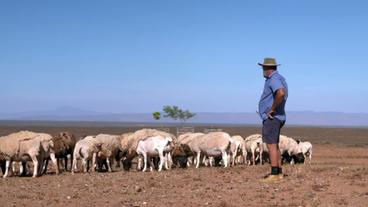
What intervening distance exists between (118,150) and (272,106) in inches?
569

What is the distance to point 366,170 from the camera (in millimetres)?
15773

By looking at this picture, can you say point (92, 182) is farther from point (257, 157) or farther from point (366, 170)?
point (257, 157)

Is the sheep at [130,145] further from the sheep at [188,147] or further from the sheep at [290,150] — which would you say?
the sheep at [290,150]

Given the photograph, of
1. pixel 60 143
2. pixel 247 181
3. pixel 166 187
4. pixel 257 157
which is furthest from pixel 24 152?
pixel 257 157

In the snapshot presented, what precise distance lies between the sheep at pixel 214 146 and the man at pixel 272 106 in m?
12.2

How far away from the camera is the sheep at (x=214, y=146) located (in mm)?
26016

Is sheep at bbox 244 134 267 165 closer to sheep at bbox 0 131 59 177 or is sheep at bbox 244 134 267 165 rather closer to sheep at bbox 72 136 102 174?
sheep at bbox 72 136 102 174

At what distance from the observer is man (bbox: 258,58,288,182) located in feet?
43.0

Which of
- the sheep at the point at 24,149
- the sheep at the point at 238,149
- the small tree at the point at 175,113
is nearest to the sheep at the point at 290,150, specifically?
the sheep at the point at 238,149

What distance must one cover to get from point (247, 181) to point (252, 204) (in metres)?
2.81

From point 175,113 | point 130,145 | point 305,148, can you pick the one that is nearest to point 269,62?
point 130,145

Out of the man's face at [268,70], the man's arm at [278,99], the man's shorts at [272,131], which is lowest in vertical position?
the man's shorts at [272,131]

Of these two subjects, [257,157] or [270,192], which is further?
[257,157]

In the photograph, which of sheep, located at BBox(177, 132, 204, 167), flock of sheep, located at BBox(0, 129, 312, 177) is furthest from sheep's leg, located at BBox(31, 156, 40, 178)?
sheep, located at BBox(177, 132, 204, 167)
